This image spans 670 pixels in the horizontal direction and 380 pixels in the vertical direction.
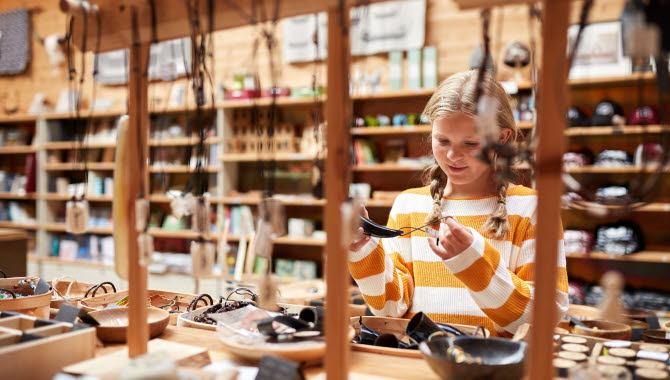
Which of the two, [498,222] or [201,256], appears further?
[498,222]

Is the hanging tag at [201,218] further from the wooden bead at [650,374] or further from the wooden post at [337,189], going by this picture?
the wooden bead at [650,374]

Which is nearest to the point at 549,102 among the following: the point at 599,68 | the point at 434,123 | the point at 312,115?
the point at 434,123

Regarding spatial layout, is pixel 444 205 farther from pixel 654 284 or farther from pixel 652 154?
pixel 654 284

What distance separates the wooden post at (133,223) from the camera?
3.66 feet

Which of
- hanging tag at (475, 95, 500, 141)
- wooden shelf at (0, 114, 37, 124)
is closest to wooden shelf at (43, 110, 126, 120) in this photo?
wooden shelf at (0, 114, 37, 124)

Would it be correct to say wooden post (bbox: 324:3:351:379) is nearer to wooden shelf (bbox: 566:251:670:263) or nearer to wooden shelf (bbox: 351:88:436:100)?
wooden shelf (bbox: 566:251:670:263)

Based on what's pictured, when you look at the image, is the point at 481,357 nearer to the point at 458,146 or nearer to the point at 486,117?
the point at 486,117

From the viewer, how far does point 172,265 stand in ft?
16.5

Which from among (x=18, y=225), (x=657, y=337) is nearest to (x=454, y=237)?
(x=657, y=337)

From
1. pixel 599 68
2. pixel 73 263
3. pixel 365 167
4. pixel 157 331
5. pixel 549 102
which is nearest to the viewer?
pixel 549 102

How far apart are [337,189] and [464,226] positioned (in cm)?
70

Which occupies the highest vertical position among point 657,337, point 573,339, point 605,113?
point 605,113

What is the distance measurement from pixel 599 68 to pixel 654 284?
1667 millimetres

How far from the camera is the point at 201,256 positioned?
3.34 ft
